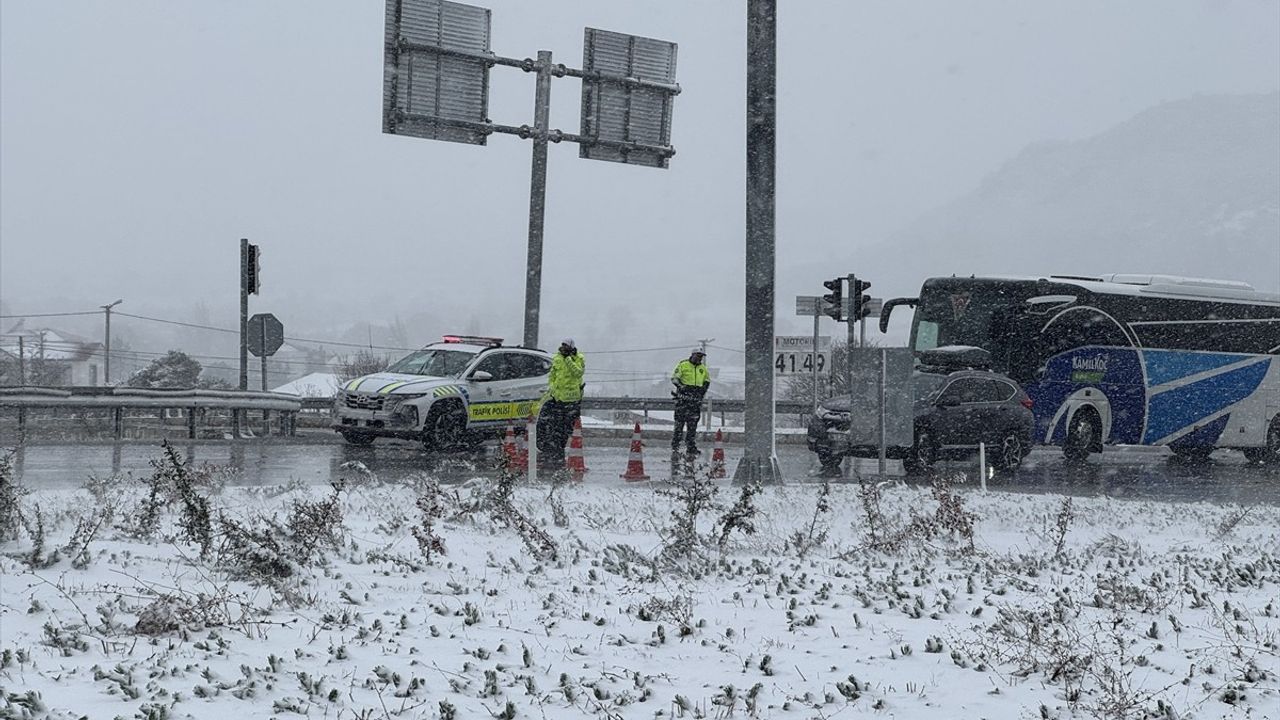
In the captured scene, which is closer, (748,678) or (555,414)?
(748,678)

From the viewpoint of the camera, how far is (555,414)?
19234 mm

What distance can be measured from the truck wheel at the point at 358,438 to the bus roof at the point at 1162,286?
10648 millimetres

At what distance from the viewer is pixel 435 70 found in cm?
2061

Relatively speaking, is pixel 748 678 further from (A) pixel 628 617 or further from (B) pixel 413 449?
(B) pixel 413 449

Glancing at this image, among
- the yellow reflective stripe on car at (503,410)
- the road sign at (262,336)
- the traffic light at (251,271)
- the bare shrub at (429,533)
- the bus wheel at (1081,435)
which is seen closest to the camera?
the bare shrub at (429,533)

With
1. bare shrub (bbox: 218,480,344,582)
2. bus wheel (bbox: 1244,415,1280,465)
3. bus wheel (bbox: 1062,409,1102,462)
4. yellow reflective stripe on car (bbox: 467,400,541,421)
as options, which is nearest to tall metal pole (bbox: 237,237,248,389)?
yellow reflective stripe on car (bbox: 467,400,541,421)

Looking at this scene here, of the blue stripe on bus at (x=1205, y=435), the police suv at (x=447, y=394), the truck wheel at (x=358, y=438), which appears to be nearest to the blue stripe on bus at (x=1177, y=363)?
the blue stripe on bus at (x=1205, y=435)

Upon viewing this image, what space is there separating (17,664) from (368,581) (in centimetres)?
254

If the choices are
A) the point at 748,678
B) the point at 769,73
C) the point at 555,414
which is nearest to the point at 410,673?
the point at 748,678

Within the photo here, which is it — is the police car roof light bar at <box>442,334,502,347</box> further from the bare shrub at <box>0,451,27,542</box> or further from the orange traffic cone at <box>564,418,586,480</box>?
the bare shrub at <box>0,451,27,542</box>

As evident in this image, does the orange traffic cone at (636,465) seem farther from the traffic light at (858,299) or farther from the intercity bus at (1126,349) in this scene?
the intercity bus at (1126,349)

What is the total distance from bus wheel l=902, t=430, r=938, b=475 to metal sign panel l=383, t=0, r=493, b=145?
8.48 meters

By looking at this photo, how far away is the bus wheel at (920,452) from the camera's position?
63.9 feet

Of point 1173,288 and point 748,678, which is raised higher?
point 1173,288
